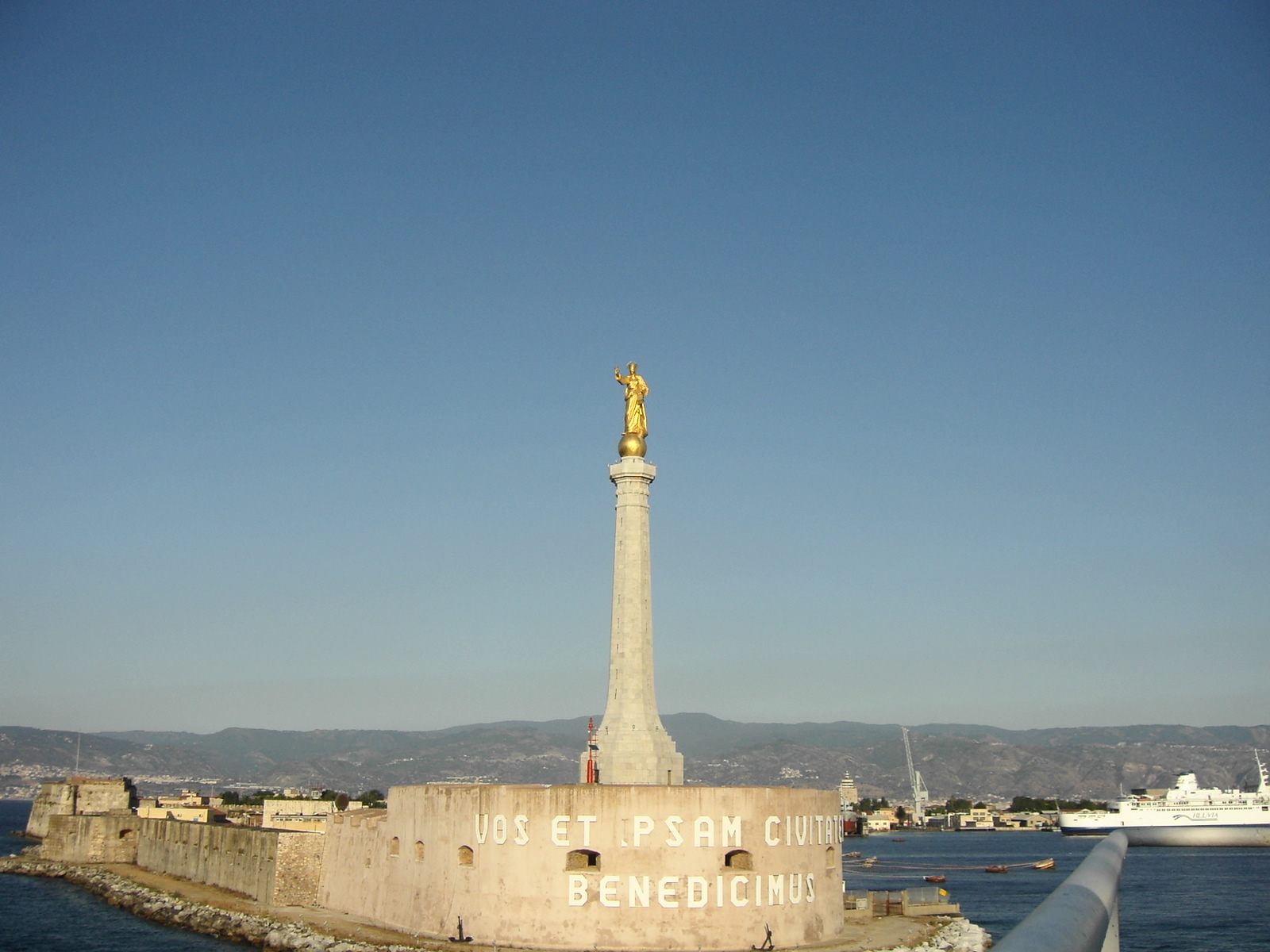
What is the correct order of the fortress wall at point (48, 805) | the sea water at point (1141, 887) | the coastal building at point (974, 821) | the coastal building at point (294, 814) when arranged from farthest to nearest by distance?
1. the coastal building at point (974, 821)
2. the fortress wall at point (48, 805)
3. the coastal building at point (294, 814)
4. the sea water at point (1141, 887)

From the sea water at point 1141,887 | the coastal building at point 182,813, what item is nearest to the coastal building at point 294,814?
the coastal building at point 182,813

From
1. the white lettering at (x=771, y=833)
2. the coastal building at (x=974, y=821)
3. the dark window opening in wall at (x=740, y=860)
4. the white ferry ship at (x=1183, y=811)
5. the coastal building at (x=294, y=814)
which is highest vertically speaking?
the white lettering at (x=771, y=833)

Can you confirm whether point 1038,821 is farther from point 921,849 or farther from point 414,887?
point 414,887

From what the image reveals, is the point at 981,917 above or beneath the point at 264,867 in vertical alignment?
beneath

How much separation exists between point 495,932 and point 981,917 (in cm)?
3051

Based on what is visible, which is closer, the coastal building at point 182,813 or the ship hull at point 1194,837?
the ship hull at point 1194,837

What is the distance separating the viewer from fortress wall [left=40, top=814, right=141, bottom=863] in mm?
64750

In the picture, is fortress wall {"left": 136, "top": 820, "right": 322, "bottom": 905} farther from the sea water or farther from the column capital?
the sea water

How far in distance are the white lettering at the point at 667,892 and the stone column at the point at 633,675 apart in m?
8.10

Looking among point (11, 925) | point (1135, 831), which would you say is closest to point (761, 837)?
point (1135, 831)

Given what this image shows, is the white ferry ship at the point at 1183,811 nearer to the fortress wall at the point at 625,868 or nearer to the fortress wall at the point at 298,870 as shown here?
the fortress wall at the point at 625,868

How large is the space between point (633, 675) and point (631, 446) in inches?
337

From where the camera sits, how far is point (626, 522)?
40938 millimetres

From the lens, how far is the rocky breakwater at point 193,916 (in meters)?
33.8
